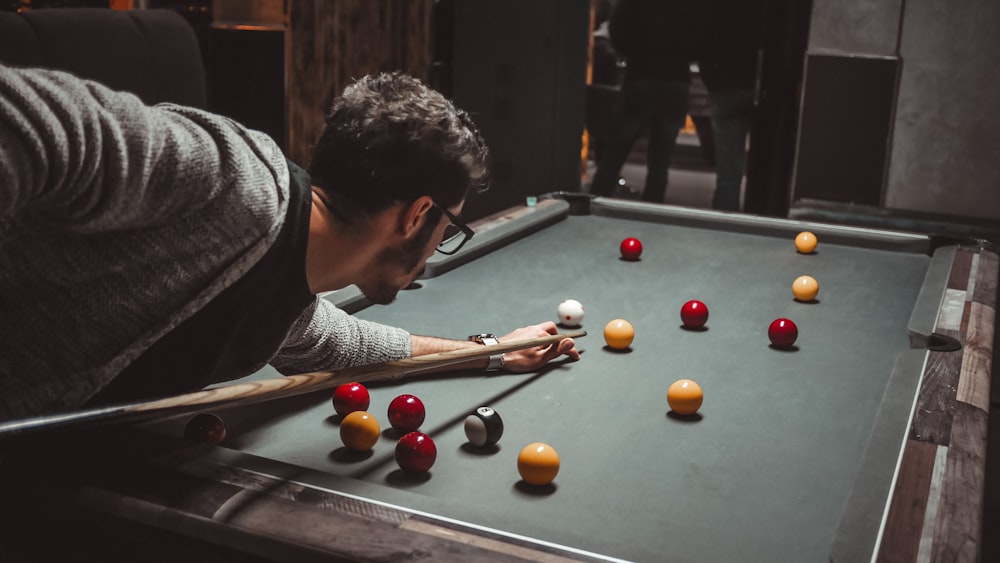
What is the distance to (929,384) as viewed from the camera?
5.19 ft

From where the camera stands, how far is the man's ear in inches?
56.1

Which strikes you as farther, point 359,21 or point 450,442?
point 359,21

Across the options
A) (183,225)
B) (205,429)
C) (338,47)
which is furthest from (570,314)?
(338,47)

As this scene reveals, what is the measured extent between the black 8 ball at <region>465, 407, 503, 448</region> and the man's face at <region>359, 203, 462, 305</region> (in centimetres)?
25

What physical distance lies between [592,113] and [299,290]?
551 cm

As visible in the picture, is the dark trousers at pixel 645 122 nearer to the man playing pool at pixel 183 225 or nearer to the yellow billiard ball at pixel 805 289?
the yellow billiard ball at pixel 805 289

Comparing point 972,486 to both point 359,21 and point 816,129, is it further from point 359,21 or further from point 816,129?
point 359,21

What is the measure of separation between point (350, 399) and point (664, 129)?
386cm

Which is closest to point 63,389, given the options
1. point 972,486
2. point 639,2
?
point 972,486

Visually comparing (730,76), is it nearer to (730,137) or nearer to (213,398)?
(730,137)

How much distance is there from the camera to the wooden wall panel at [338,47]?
520 centimetres

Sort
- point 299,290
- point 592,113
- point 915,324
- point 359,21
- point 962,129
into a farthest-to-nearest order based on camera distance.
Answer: point 592,113 → point 359,21 → point 962,129 → point 915,324 → point 299,290

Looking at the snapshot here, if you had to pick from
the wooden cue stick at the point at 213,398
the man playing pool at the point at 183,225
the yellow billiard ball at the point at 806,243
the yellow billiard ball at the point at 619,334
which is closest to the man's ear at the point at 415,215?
the man playing pool at the point at 183,225

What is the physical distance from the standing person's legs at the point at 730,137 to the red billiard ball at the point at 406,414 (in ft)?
12.9
